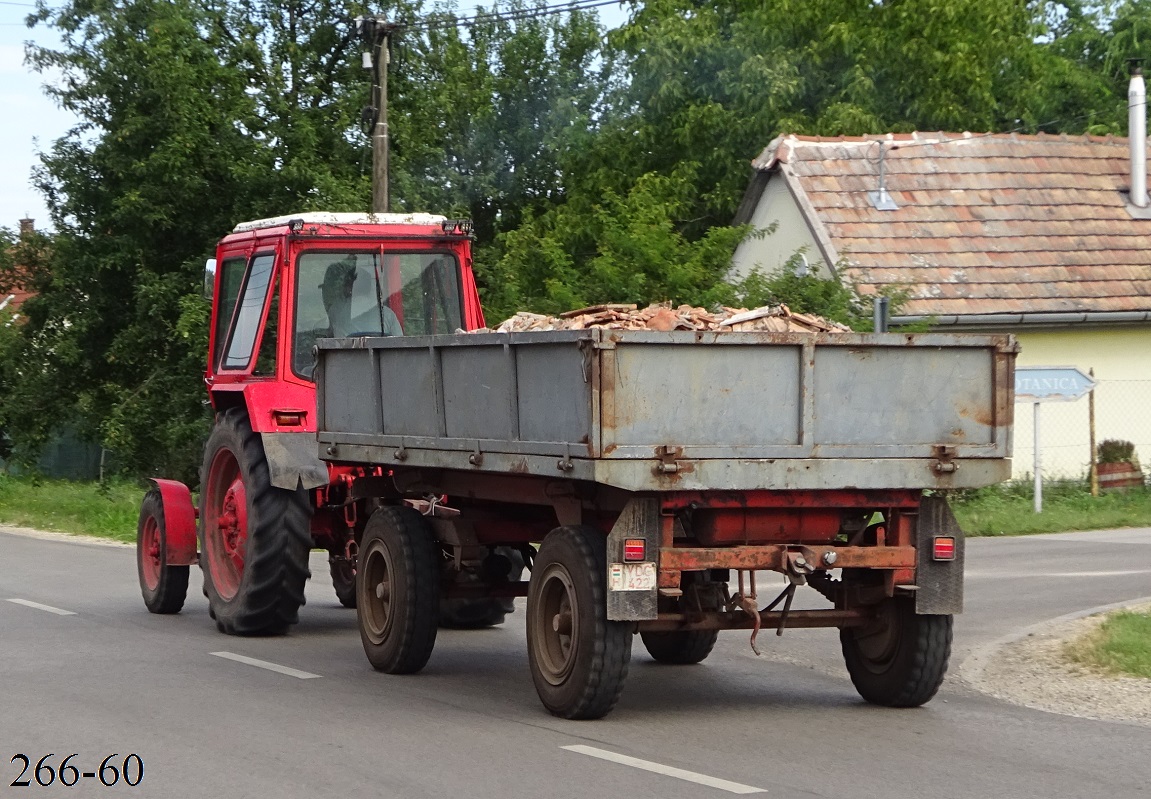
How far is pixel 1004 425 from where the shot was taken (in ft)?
28.0

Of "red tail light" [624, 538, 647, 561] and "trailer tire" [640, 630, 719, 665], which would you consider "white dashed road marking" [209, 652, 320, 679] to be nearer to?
"trailer tire" [640, 630, 719, 665]

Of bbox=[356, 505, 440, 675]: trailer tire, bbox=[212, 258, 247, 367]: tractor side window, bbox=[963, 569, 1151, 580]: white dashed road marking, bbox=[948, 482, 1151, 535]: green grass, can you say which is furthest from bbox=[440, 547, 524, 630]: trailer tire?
bbox=[948, 482, 1151, 535]: green grass

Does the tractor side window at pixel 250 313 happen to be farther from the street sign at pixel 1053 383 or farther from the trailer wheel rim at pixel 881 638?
the street sign at pixel 1053 383

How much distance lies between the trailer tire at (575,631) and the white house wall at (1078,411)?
1650 centimetres

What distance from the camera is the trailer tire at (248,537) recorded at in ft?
37.7

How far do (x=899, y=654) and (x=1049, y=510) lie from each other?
507 inches

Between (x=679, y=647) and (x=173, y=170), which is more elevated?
(x=173, y=170)

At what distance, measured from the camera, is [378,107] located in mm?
23406

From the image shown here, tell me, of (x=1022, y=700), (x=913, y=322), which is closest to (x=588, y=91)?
(x=913, y=322)

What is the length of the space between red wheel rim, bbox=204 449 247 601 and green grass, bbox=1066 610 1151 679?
18.3ft

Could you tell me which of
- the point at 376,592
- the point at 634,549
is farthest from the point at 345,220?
the point at 634,549

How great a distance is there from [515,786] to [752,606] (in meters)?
1.99

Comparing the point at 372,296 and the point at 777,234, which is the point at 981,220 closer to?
the point at 777,234

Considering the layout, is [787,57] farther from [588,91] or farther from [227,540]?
[227,540]
